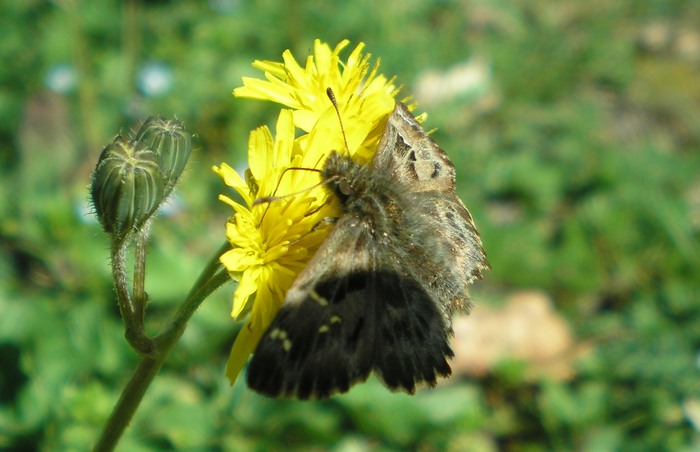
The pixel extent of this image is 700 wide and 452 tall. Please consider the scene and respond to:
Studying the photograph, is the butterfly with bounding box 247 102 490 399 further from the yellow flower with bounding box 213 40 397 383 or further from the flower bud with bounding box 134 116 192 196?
the flower bud with bounding box 134 116 192 196

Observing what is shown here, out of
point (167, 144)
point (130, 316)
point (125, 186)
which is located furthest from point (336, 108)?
point (130, 316)

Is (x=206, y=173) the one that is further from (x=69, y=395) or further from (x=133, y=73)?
(x=69, y=395)

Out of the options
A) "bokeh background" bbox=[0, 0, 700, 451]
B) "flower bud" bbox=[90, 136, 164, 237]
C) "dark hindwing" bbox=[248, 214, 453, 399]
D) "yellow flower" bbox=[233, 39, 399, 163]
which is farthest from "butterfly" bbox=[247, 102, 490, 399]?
"bokeh background" bbox=[0, 0, 700, 451]

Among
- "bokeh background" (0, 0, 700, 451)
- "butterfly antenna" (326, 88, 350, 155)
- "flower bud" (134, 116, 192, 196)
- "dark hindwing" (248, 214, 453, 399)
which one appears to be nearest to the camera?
"dark hindwing" (248, 214, 453, 399)

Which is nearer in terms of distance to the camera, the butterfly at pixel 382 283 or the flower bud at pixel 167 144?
the butterfly at pixel 382 283

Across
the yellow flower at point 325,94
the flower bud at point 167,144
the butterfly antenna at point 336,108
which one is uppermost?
the yellow flower at point 325,94

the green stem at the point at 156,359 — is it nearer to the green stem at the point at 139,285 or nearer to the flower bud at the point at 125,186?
the green stem at the point at 139,285

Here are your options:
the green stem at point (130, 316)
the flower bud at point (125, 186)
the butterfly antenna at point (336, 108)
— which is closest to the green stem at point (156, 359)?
the green stem at point (130, 316)

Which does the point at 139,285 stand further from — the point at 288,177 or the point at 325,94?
the point at 325,94
